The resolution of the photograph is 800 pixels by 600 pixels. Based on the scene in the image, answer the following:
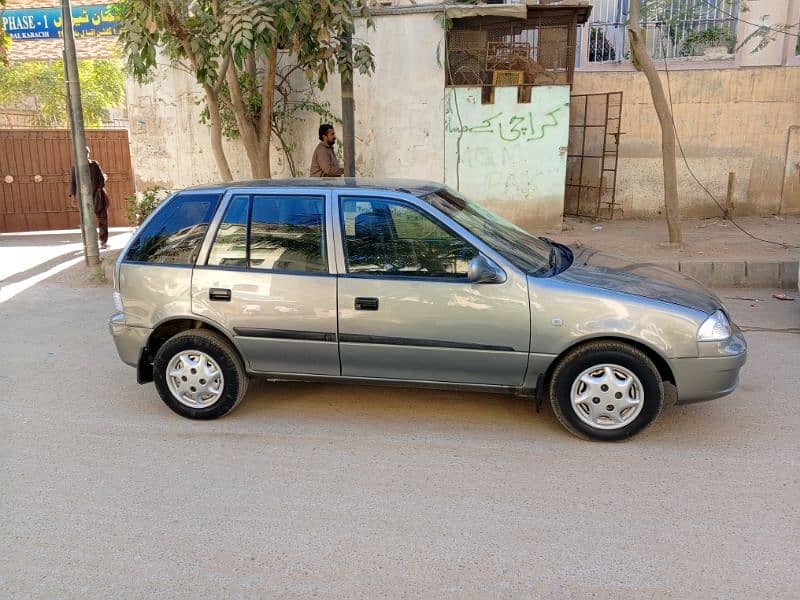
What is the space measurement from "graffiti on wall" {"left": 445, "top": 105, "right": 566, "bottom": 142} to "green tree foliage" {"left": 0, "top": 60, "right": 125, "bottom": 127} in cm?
1947

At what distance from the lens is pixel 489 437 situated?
13.5ft

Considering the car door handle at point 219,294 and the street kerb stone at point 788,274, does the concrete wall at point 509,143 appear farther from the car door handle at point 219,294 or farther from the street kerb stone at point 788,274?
the car door handle at point 219,294

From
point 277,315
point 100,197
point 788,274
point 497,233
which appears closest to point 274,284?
point 277,315

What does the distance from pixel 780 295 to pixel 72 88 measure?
9496 millimetres

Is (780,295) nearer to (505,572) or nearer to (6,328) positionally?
(505,572)

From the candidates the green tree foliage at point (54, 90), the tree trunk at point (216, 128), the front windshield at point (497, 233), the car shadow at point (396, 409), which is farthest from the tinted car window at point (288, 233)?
the green tree foliage at point (54, 90)

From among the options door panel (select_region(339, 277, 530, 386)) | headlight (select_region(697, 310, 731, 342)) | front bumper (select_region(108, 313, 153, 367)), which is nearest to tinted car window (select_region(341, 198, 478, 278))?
door panel (select_region(339, 277, 530, 386))

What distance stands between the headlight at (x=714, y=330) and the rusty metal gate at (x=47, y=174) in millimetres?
13453

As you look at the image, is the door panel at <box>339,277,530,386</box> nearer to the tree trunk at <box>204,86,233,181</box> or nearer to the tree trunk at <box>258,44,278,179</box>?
the tree trunk at <box>258,44,278,179</box>

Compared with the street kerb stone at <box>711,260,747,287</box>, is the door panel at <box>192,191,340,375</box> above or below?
above

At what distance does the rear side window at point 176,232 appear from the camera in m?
4.39

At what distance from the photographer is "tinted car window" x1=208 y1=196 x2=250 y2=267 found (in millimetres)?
4301

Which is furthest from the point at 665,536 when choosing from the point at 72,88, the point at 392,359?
the point at 72,88

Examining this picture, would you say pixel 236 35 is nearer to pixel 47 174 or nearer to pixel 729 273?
pixel 729 273
